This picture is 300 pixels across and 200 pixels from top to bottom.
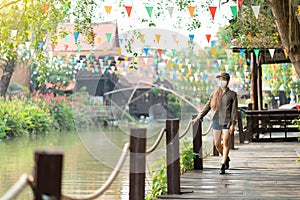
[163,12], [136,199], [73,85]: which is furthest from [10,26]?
[73,85]

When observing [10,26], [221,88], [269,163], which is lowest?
[269,163]

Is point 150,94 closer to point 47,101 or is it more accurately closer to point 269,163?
point 47,101

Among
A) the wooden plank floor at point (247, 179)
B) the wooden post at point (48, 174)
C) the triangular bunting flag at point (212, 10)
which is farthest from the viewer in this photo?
the triangular bunting flag at point (212, 10)

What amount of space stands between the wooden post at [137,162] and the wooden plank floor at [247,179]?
1467mm

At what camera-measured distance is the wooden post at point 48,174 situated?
10.6ft

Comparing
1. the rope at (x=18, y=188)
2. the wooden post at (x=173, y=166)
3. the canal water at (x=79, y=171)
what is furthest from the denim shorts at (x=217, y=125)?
the rope at (x=18, y=188)

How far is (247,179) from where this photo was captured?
31.3ft

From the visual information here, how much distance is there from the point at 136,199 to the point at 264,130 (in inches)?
498

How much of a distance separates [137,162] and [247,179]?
3575 mm

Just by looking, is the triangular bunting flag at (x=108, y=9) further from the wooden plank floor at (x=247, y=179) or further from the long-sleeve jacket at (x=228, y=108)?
the wooden plank floor at (x=247, y=179)

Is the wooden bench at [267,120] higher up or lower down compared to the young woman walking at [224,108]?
lower down

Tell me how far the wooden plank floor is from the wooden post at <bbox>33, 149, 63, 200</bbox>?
4.61 m

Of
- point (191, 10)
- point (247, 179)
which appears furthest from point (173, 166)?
point (191, 10)

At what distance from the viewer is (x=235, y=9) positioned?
487 inches
